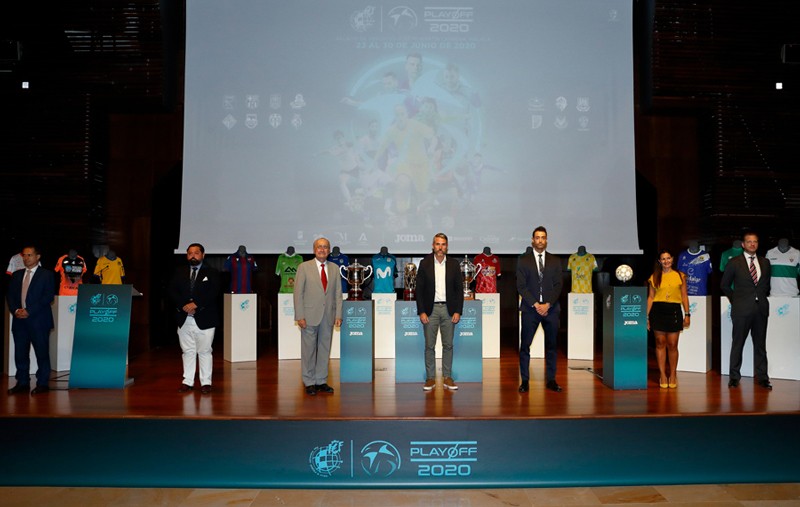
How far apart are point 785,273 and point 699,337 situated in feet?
3.72

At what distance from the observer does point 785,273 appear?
6.16m

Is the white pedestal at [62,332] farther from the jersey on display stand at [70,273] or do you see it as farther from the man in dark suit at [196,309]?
the man in dark suit at [196,309]

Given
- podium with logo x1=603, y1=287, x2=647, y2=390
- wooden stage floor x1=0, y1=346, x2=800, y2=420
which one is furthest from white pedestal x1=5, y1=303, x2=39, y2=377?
podium with logo x1=603, y1=287, x2=647, y2=390

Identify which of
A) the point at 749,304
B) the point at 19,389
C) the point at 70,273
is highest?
the point at 70,273

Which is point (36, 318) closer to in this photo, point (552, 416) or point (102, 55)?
point (102, 55)

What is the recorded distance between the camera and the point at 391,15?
24.7 ft

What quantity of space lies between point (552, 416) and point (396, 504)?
1264 millimetres

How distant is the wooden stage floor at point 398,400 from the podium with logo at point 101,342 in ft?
0.61

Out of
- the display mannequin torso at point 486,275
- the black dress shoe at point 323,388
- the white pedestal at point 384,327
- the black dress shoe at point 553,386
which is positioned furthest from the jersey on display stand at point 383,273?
the black dress shoe at point 553,386

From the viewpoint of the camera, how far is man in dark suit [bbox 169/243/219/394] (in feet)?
16.7

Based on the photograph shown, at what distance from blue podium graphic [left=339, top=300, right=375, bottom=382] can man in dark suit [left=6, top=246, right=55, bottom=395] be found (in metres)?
2.69

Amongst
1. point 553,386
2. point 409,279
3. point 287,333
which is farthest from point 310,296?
point 553,386

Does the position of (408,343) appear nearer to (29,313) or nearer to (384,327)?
(384,327)

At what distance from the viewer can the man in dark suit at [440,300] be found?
5.14m
